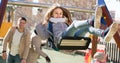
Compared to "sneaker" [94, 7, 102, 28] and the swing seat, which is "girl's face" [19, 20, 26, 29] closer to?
the swing seat

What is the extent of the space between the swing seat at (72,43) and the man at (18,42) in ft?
2.35

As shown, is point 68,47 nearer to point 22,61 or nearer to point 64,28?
point 64,28

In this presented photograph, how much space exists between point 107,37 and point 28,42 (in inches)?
62.2

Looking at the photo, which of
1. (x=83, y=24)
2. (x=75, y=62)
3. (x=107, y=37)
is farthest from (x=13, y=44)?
(x=75, y=62)

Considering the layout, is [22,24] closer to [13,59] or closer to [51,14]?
[13,59]

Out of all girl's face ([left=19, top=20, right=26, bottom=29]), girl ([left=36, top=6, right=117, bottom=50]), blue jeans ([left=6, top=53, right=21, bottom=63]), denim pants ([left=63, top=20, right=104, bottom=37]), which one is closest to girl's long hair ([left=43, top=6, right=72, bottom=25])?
girl ([left=36, top=6, right=117, bottom=50])

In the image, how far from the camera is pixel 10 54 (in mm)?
5004

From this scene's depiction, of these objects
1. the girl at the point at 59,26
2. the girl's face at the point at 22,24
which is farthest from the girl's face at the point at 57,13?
the girl's face at the point at 22,24

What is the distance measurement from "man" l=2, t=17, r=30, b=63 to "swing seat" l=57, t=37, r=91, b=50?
2.35 ft

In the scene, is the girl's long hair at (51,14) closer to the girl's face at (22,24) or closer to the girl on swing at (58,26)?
the girl on swing at (58,26)

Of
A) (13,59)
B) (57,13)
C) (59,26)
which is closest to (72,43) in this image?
(59,26)

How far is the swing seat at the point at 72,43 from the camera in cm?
425

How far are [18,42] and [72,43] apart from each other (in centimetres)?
94

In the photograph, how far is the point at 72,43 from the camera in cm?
441
